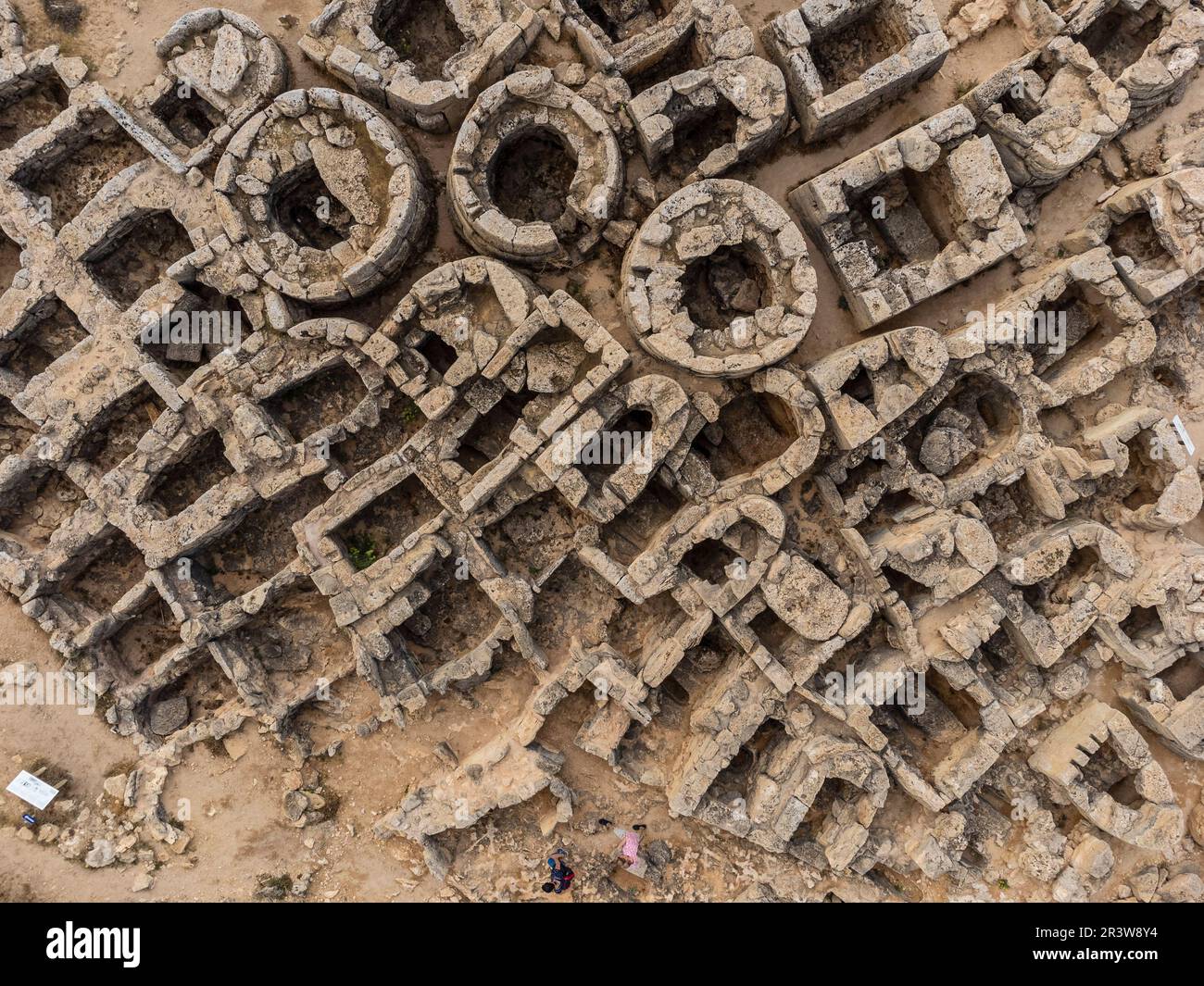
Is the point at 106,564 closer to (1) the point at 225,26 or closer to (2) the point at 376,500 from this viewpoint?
(2) the point at 376,500

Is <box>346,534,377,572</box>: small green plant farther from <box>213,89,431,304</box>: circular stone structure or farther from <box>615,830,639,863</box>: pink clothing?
<box>615,830,639,863</box>: pink clothing

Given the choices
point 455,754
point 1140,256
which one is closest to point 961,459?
point 1140,256

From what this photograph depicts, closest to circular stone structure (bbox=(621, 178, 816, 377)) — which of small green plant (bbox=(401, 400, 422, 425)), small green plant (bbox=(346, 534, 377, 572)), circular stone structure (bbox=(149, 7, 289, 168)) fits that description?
small green plant (bbox=(401, 400, 422, 425))

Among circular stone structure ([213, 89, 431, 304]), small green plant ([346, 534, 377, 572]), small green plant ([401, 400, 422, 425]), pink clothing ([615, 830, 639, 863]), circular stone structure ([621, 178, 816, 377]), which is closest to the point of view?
circular stone structure ([621, 178, 816, 377])

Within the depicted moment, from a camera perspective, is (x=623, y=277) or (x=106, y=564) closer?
(x=623, y=277)

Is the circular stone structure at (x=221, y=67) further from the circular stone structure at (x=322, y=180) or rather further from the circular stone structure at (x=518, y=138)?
the circular stone structure at (x=518, y=138)

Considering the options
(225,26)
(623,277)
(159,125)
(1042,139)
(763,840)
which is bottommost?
(763,840)

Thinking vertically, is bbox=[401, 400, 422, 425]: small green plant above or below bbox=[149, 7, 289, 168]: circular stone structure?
below
